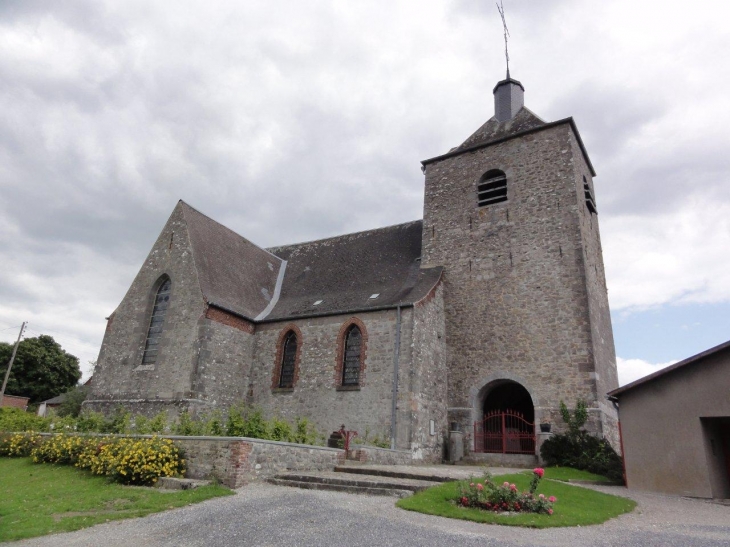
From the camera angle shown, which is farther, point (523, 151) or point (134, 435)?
point (523, 151)

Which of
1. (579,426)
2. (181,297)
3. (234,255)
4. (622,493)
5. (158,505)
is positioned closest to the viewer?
(158,505)

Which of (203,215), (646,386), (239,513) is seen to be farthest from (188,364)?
(646,386)

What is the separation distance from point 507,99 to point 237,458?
18543 millimetres

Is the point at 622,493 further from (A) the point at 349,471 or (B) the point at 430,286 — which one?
(B) the point at 430,286

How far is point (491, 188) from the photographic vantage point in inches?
781

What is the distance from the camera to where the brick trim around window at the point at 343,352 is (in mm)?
16328

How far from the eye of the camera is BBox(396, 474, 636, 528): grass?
7.13 metres

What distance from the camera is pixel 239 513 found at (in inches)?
289

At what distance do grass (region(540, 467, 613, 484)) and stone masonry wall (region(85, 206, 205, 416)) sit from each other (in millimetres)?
10828

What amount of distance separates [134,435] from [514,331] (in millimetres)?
11926

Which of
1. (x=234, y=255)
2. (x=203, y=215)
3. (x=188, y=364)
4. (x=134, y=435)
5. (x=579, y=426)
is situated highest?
(x=203, y=215)

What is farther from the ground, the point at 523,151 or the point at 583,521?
the point at 523,151

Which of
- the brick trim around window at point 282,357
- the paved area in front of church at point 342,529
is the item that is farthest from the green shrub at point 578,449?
the brick trim around window at point 282,357

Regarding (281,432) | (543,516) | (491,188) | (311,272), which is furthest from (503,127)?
(543,516)
